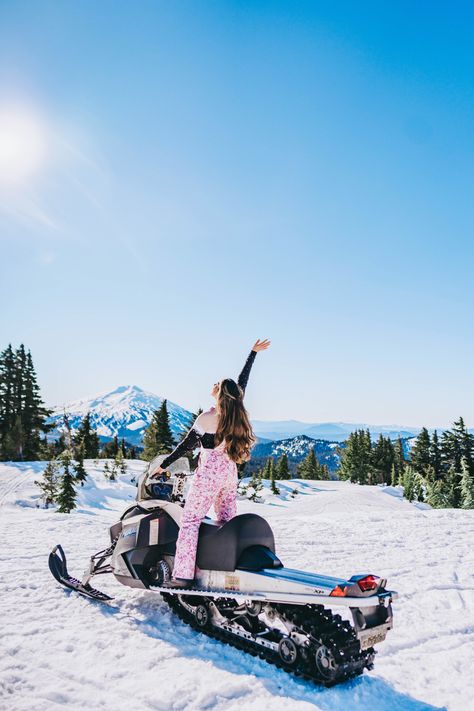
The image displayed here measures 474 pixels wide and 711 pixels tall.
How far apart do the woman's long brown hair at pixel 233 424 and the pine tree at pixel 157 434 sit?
38.7 m

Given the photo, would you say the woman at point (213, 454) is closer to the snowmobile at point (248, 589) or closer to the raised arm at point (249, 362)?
the snowmobile at point (248, 589)

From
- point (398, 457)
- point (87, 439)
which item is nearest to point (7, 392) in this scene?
point (87, 439)

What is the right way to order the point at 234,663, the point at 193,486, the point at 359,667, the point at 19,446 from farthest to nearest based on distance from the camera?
1. the point at 19,446
2. the point at 193,486
3. the point at 234,663
4. the point at 359,667

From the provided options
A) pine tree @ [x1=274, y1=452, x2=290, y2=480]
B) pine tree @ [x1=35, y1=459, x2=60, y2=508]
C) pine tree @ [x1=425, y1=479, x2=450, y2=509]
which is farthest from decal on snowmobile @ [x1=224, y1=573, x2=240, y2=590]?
pine tree @ [x1=274, y1=452, x2=290, y2=480]

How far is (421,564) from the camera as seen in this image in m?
6.88

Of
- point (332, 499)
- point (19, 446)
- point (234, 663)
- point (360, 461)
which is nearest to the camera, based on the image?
point (234, 663)

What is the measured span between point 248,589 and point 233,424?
1349 millimetres

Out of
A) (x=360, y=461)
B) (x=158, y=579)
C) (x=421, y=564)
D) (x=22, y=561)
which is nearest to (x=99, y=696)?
(x=158, y=579)

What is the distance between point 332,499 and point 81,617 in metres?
38.0

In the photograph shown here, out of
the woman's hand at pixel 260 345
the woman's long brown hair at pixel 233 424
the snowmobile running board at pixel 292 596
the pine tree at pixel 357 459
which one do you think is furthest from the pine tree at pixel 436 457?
the snowmobile running board at pixel 292 596

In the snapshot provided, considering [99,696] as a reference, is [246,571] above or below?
above

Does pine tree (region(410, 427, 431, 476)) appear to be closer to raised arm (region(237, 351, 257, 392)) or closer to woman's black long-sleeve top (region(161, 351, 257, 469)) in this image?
raised arm (region(237, 351, 257, 392))

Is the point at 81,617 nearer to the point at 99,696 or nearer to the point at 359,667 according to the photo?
the point at 99,696

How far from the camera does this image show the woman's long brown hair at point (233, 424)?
4.10m
